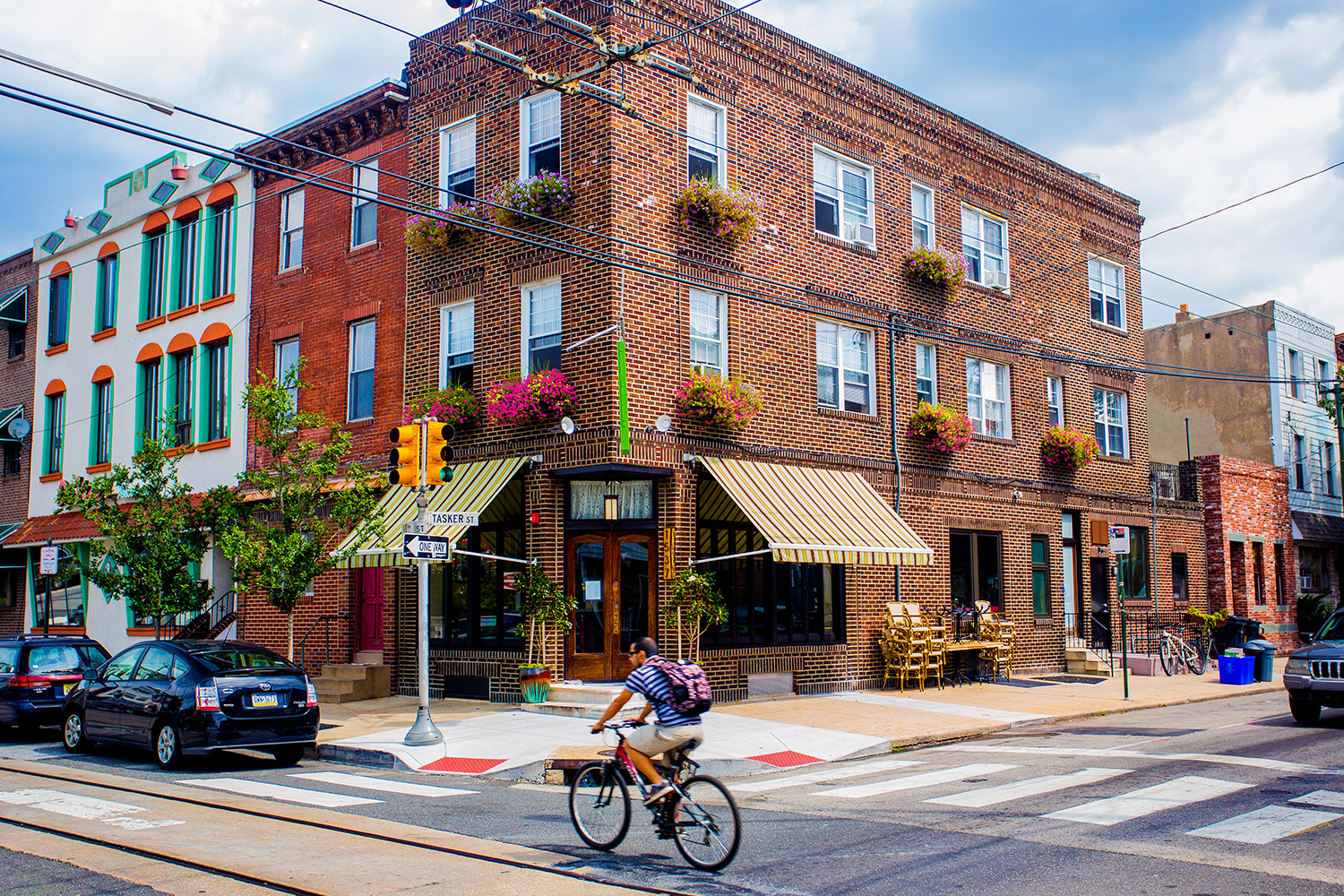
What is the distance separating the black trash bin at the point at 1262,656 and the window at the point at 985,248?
9.07 metres

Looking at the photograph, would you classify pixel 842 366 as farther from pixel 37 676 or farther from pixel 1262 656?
pixel 37 676

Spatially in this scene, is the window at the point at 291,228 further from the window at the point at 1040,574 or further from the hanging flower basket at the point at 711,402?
the window at the point at 1040,574

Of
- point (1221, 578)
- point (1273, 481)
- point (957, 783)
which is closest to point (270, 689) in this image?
point (957, 783)

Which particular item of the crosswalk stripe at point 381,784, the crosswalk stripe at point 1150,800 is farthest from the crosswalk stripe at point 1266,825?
the crosswalk stripe at point 381,784

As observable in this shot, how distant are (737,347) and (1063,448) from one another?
9887 mm

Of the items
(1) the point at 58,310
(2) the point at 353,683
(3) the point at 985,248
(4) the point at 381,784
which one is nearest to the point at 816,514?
(2) the point at 353,683

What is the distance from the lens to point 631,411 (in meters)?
17.3

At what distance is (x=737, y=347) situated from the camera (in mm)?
19266

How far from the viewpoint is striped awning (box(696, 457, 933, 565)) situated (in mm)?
17250

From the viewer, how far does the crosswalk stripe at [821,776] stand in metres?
11.8

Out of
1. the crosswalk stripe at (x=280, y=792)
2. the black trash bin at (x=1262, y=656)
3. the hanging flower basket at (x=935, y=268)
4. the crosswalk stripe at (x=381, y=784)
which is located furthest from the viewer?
the black trash bin at (x=1262, y=656)

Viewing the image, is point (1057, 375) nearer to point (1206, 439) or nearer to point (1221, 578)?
point (1221, 578)

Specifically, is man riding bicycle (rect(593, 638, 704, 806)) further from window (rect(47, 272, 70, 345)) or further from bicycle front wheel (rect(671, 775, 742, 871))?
window (rect(47, 272, 70, 345))

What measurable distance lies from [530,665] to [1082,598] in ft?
48.1
